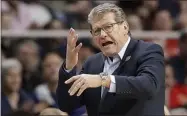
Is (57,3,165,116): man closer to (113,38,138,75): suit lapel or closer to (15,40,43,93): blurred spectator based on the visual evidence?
(113,38,138,75): suit lapel

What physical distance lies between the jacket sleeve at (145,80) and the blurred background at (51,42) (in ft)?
5.61

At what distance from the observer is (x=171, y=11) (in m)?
6.75

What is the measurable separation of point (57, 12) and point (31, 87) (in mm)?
1177

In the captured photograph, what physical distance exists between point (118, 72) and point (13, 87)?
6.94ft

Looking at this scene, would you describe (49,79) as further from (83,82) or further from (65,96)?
(83,82)

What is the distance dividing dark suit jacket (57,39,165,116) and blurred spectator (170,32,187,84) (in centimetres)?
281

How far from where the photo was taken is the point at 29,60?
5.44 meters

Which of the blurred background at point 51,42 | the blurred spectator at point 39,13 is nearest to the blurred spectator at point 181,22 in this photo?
the blurred background at point 51,42

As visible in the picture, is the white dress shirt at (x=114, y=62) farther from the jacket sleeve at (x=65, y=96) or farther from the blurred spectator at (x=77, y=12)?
the blurred spectator at (x=77, y=12)

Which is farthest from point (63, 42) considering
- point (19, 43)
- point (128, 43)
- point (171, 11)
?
point (128, 43)

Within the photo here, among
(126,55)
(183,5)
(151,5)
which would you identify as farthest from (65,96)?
(183,5)

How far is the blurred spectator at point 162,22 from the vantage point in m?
6.34

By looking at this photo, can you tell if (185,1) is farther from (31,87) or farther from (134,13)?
(31,87)

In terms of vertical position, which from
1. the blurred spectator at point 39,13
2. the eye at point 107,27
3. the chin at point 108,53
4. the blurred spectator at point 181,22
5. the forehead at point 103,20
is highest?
the forehead at point 103,20
